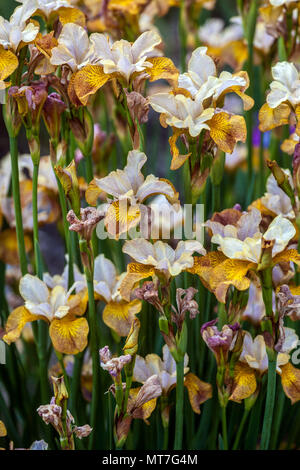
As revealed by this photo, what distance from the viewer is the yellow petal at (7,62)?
0.69 meters

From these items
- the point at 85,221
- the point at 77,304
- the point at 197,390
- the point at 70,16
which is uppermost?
the point at 70,16

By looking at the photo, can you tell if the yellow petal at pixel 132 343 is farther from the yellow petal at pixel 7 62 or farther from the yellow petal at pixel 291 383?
the yellow petal at pixel 7 62

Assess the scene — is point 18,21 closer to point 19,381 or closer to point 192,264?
point 192,264

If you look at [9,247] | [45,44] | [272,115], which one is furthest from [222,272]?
[9,247]

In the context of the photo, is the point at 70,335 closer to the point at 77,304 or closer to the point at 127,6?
the point at 77,304

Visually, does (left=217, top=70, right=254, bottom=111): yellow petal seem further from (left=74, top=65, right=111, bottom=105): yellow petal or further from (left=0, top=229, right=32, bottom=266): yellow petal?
(left=0, top=229, right=32, bottom=266): yellow petal

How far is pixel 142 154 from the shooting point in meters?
0.67

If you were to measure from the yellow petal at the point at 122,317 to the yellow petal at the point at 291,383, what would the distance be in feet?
0.64

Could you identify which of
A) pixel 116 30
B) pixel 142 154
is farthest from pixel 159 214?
pixel 116 30

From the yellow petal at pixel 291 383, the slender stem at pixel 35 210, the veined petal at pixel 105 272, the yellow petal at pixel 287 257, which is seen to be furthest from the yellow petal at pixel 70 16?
the yellow petal at pixel 291 383

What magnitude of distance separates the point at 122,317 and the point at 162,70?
305 mm

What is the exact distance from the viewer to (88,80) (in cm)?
69
